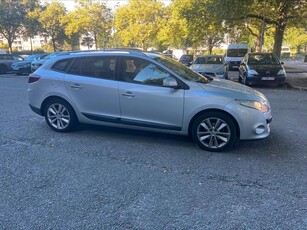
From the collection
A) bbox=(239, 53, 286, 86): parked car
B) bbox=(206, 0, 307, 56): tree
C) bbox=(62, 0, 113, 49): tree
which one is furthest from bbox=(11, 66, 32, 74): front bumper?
bbox=(62, 0, 113, 49): tree

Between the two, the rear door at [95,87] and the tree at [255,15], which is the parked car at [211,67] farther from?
the rear door at [95,87]

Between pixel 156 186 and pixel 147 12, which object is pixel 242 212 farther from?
pixel 147 12

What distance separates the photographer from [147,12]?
36562 millimetres

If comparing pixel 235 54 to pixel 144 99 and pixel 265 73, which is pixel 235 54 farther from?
pixel 144 99

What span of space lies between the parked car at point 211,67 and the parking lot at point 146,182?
5.84 meters

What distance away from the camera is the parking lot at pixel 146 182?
2.70 metres

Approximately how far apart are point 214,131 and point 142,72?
1584 mm

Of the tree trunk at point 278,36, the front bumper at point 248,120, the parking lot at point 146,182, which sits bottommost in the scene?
the parking lot at point 146,182

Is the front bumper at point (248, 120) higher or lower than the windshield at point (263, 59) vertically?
lower

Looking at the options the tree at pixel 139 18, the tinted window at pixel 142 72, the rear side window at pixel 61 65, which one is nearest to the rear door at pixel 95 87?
the rear side window at pixel 61 65

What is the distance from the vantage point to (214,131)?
431cm

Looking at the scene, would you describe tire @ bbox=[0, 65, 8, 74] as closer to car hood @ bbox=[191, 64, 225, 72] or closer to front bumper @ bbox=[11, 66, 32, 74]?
front bumper @ bbox=[11, 66, 32, 74]

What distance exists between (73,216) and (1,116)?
509 centimetres

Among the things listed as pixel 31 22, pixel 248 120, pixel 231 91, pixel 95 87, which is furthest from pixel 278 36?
pixel 31 22
